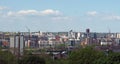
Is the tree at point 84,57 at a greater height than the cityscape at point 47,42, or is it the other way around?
the tree at point 84,57

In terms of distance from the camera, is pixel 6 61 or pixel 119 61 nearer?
pixel 119 61

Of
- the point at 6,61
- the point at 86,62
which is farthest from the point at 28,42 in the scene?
the point at 86,62

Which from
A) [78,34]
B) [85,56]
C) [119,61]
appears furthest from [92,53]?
[78,34]

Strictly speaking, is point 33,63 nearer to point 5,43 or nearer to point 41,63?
point 41,63

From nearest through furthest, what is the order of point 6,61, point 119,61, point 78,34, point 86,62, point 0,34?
point 119,61
point 86,62
point 6,61
point 0,34
point 78,34

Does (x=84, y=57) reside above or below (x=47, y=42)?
above

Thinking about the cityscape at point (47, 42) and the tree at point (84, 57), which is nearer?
the tree at point (84, 57)

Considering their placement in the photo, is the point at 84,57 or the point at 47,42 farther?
the point at 47,42

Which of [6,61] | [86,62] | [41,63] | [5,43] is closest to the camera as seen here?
[86,62]

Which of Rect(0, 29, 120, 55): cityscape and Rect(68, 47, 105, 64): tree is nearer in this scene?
Rect(68, 47, 105, 64): tree

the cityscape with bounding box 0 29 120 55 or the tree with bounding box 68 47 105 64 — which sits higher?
the tree with bounding box 68 47 105 64
